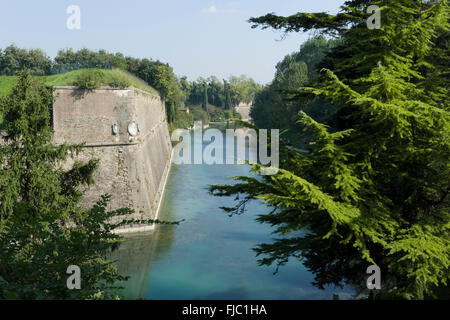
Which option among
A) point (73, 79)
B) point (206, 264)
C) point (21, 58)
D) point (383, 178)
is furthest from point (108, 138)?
point (21, 58)

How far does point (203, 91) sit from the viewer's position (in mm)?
96375

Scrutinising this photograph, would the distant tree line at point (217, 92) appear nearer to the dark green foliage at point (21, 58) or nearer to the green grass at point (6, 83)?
the dark green foliage at point (21, 58)

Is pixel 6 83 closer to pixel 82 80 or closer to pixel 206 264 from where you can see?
pixel 82 80

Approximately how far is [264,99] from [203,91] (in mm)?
41685

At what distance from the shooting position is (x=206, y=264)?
46.9ft

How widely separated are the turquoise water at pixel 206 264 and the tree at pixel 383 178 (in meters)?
4.95

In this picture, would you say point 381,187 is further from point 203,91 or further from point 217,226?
point 203,91

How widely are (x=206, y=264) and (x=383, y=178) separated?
8.99 metres

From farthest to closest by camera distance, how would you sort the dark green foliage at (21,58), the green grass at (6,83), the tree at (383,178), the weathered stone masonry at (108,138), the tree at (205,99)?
the tree at (205,99) < the dark green foliage at (21,58) < the green grass at (6,83) < the weathered stone masonry at (108,138) < the tree at (383,178)

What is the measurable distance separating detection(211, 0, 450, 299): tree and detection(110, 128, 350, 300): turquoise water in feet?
16.2

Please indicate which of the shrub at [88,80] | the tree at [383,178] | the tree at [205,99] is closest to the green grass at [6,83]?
the shrub at [88,80]

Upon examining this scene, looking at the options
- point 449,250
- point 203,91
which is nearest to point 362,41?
point 449,250

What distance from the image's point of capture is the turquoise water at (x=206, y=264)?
39.9 ft

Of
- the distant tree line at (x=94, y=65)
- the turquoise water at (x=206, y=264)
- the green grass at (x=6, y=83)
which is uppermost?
the distant tree line at (x=94, y=65)
